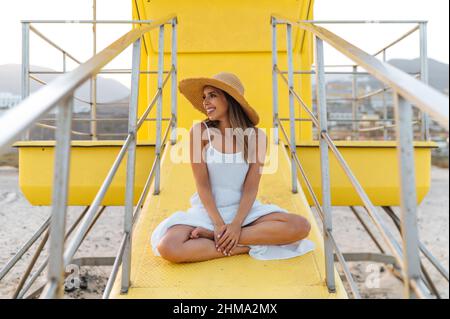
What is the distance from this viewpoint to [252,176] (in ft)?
Result: 5.11

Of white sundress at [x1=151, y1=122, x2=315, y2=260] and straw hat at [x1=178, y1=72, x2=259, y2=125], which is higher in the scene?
straw hat at [x1=178, y1=72, x2=259, y2=125]

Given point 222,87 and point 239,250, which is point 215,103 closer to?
point 222,87

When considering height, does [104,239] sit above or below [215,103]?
below

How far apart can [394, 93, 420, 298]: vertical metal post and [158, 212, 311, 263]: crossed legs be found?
0.71m

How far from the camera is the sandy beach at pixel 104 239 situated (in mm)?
3578

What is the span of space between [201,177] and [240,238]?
0.28m

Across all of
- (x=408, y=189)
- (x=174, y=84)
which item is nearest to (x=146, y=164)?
(x=174, y=84)

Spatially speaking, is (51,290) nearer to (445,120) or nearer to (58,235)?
(58,235)

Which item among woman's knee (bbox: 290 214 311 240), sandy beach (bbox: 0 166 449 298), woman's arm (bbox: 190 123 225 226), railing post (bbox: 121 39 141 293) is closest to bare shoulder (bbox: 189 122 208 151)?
woman's arm (bbox: 190 123 225 226)

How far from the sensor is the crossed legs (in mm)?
1349

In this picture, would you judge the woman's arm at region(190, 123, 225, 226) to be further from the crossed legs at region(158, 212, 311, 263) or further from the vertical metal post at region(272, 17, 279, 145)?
the vertical metal post at region(272, 17, 279, 145)

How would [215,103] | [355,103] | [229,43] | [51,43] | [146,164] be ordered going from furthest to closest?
1. [355,103]
2. [229,43]
3. [51,43]
4. [146,164]
5. [215,103]

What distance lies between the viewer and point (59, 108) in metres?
0.69

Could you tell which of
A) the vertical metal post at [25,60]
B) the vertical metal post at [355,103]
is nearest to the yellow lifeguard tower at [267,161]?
the vertical metal post at [25,60]
